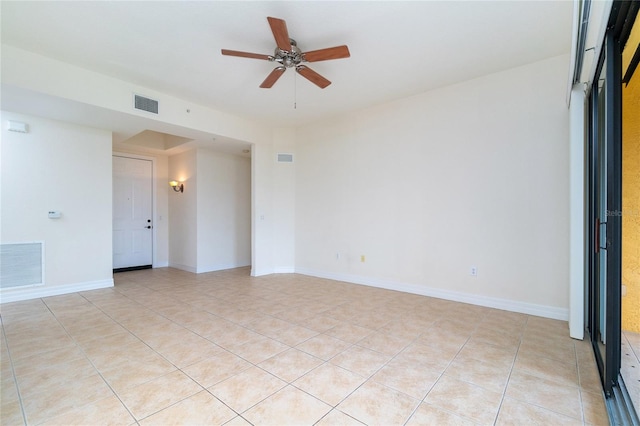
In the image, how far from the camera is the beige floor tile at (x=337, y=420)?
1.67 meters

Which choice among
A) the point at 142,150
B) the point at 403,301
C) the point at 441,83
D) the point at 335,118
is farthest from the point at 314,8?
the point at 142,150

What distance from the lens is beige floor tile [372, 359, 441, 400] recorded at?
6.59ft

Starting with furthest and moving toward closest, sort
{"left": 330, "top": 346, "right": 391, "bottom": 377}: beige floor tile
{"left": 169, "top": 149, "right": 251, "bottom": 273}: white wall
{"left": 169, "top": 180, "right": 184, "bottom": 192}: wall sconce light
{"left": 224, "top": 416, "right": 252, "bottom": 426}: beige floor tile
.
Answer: {"left": 169, "top": 180, "right": 184, "bottom": 192}: wall sconce light, {"left": 169, "top": 149, "right": 251, "bottom": 273}: white wall, {"left": 330, "top": 346, "right": 391, "bottom": 377}: beige floor tile, {"left": 224, "top": 416, "right": 252, "bottom": 426}: beige floor tile

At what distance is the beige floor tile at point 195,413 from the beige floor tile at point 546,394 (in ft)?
6.01

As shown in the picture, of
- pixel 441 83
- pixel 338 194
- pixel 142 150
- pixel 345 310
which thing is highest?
pixel 441 83

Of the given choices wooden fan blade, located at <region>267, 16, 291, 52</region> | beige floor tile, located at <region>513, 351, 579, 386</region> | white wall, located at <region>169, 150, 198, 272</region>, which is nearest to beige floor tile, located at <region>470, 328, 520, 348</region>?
beige floor tile, located at <region>513, 351, 579, 386</region>

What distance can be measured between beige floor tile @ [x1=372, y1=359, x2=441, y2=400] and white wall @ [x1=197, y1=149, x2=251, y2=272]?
4992 millimetres

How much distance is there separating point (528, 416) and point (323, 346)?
1523mm

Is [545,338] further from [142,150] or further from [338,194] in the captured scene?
[142,150]

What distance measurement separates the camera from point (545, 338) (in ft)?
9.29

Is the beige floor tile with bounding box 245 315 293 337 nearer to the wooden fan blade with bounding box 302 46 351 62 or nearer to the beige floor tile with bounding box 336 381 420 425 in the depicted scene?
the beige floor tile with bounding box 336 381 420 425

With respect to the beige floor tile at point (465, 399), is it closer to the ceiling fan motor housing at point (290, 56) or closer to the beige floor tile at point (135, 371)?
the beige floor tile at point (135, 371)

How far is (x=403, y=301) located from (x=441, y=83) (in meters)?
3.06

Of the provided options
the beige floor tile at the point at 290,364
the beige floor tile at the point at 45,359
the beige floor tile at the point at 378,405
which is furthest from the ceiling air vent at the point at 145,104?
the beige floor tile at the point at 378,405
